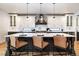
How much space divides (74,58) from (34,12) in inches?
208

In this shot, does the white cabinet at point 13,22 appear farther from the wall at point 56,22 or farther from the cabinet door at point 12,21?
the wall at point 56,22

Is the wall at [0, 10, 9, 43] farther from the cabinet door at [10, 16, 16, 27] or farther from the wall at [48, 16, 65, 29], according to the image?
the wall at [48, 16, 65, 29]

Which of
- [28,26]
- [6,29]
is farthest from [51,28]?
[6,29]

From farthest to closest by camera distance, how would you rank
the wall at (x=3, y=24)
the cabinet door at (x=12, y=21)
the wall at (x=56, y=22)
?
the wall at (x=56, y=22) → the wall at (x=3, y=24) → the cabinet door at (x=12, y=21)

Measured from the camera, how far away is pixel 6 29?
294 inches

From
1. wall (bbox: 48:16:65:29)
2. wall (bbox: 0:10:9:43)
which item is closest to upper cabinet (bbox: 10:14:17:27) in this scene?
wall (bbox: 0:10:9:43)

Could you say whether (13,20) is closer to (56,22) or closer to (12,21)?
(12,21)

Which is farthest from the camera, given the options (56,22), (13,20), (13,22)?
(56,22)

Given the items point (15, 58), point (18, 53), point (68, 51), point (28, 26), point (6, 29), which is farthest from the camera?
point (28, 26)

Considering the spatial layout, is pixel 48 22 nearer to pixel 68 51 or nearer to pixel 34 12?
pixel 34 12

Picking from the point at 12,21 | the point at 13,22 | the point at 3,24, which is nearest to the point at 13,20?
the point at 12,21

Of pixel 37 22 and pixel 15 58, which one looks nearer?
pixel 15 58

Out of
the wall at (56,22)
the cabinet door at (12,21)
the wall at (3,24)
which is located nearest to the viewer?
the cabinet door at (12,21)

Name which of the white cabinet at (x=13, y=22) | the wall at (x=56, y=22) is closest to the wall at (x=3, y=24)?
the white cabinet at (x=13, y=22)
